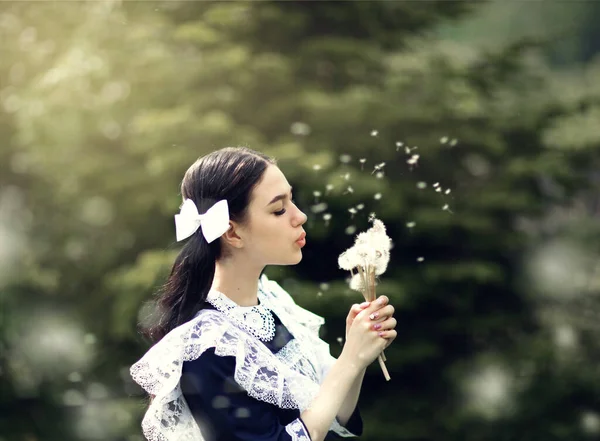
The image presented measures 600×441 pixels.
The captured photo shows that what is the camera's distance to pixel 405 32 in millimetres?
5461

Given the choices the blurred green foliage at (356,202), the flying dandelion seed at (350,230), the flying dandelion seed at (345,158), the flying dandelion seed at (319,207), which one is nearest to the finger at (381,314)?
the flying dandelion seed at (350,230)

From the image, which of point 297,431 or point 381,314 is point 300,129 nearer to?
point 381,314

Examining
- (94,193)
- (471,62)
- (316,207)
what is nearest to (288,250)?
(316,207)

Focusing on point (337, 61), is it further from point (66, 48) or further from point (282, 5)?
point (66, 48)

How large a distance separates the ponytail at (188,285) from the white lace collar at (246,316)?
3 cm

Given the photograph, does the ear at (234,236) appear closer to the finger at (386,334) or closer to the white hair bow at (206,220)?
the white hair bow at (206,220)

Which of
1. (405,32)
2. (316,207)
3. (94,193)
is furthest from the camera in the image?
(405,32)

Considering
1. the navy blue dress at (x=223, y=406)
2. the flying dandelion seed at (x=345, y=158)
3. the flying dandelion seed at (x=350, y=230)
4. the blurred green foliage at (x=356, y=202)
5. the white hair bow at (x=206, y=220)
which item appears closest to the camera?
the navy blue dress at (x=223, y=406)

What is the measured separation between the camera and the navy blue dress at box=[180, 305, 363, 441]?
2.06 meters

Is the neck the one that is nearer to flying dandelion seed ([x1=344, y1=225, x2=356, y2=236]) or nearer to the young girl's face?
the young girl's face

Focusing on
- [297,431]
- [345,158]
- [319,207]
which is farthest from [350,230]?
[297,431]

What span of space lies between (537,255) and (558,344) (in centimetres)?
51

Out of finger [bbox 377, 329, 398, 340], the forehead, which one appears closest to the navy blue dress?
finger [bbox 377, 329, 398, 340]

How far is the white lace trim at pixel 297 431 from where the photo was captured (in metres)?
2.07
